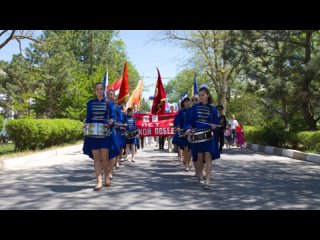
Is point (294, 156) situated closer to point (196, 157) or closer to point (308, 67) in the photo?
point (308, 67)

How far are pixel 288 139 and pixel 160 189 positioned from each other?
1320 centimetres

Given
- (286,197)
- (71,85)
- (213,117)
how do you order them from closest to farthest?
(286,197), (213,117), (71,85)

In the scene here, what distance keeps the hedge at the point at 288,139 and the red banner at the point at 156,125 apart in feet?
17.7

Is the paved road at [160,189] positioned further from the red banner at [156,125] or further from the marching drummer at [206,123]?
the red banner at [156,125]

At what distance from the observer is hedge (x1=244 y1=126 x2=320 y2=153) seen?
1771cm

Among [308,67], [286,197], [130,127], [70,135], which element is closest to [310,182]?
[286,197]

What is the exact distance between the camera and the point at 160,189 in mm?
8688

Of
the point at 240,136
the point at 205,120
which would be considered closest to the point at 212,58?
the point at 240,136

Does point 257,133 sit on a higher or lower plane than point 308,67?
lower

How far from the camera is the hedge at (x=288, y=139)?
1771 centimetres

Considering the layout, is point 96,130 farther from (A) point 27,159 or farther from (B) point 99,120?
(A) point 27,159

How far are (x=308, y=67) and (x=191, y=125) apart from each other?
10493 mm

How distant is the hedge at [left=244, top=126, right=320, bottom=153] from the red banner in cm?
539

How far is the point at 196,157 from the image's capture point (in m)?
9.41
